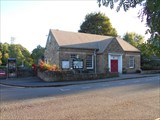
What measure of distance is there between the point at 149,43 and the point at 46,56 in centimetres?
3664

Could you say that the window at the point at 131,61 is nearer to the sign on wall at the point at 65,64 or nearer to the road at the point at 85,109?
the sign on wall at the point at 65,64

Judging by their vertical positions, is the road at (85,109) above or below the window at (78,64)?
below

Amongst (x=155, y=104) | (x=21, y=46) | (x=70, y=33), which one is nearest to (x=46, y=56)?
(x=70, y=33)

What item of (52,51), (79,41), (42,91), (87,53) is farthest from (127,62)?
(42,91)

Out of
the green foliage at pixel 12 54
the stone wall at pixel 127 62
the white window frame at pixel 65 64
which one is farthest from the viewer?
the green foliage at pixel 12 54

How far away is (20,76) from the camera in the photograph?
31672mm

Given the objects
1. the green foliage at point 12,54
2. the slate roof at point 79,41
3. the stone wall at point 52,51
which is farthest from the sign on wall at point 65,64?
the green foliage at point 12,54

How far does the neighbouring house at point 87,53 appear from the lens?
3375 centimetres

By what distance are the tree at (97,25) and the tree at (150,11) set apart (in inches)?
2577

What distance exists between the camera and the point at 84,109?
10703 mm

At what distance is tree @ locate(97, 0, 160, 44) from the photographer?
9.34ft

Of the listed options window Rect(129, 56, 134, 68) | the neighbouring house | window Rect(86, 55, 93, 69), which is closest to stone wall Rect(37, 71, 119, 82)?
the neighbouring house

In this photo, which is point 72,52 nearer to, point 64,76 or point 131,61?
point 64,76

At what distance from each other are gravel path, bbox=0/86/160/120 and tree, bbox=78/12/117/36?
184 ft
